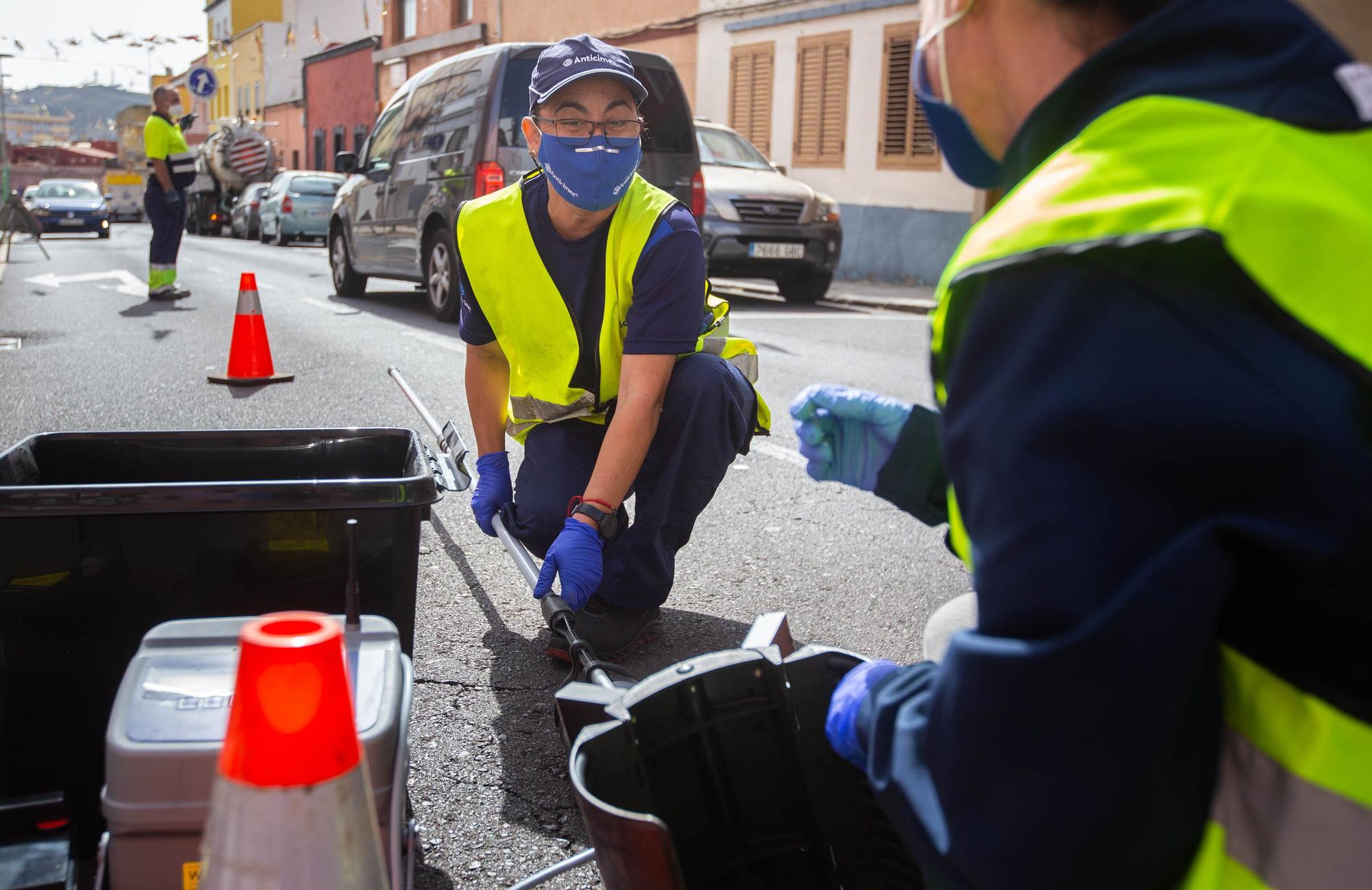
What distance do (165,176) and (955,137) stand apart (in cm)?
1070

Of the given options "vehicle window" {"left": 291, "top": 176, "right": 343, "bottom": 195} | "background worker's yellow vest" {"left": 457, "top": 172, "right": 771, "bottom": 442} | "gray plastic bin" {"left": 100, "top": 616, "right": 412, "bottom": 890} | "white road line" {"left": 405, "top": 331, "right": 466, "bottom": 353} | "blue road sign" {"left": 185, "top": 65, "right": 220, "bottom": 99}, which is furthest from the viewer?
"blue road sign" {"left": 185, "top": 65, "right": 220, "bottom": 99}

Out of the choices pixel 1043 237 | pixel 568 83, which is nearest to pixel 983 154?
pixel 1043 237

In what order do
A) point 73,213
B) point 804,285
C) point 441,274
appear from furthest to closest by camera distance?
point 73,213 → point 804,285 → point 441,274

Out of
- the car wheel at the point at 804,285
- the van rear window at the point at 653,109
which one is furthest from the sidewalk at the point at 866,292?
the van rear window at the point at 653,109

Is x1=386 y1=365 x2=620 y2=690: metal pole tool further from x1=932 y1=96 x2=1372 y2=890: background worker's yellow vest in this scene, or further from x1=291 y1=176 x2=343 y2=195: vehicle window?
x1=291 y1=176 x2=343 y2=195: vehicle window

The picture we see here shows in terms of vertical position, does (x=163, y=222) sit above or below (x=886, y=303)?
above

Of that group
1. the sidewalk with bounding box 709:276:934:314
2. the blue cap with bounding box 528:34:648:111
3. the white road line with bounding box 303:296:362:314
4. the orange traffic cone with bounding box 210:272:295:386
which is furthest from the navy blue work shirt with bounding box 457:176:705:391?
the sidewalk with bounding box 709:276:934:314

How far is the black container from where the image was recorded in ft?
5.05

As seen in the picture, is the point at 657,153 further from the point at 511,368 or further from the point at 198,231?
the point at 198,231

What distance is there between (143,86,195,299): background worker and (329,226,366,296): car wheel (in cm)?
132

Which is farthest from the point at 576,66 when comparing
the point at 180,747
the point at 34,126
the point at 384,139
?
the point at 34,126

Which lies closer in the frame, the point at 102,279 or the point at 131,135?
the point at 102,279

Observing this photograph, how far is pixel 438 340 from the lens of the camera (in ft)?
27.0

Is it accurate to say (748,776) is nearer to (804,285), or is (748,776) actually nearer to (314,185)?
(804,285)
